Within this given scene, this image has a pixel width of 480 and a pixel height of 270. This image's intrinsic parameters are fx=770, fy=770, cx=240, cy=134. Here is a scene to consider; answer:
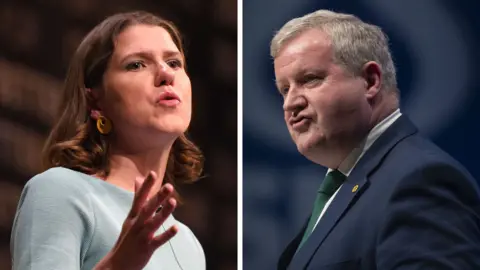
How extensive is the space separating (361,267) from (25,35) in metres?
1.49

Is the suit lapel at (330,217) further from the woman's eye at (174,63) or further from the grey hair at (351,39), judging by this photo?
the woman's eye at (174,63)

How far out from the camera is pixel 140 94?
234 cm

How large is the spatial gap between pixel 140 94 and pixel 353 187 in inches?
27.5

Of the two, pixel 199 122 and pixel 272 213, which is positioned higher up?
pixel 199 122

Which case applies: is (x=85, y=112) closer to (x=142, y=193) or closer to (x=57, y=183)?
(x=57, y=183)

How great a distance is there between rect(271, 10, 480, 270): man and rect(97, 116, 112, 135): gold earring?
1.82 feet

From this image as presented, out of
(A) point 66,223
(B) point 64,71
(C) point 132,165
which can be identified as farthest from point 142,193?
(B) point 64,71

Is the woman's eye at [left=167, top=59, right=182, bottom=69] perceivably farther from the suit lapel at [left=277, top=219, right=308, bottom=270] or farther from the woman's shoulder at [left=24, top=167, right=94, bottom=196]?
the suit lapel at [left=277, top=219, right=308, bottom=270]

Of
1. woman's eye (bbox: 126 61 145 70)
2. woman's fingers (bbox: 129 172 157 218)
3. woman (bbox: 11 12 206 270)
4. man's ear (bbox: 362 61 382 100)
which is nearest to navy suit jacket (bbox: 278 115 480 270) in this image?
man's ear (bbox: 362 61 382 100)

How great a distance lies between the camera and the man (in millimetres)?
2012

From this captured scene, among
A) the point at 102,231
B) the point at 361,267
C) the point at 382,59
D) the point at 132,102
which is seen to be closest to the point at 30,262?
the point at 102,231

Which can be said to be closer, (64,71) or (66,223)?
(66,223)

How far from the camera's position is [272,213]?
2.62 meters

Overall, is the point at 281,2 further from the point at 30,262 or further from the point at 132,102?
the point at 30,262
